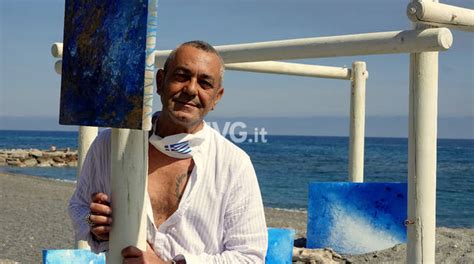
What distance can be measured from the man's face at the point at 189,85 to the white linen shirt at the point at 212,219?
0.17 meters

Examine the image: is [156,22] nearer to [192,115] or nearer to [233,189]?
[192,115]

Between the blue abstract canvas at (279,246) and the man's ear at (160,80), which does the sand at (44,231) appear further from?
the man's ear at (160,80)

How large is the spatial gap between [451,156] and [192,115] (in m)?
71.3

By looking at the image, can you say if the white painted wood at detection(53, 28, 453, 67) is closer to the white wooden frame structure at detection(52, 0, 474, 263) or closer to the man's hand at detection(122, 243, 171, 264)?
the white wooden frame structure at detection(52, 0, 474, 263)

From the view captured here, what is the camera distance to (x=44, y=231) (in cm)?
1287

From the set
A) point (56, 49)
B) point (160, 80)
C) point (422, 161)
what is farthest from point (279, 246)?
point (160, 80)

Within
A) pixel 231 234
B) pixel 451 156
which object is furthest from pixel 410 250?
pixel 451 156

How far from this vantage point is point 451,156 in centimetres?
7106

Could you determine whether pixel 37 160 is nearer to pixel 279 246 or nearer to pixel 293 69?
pixel 293 69

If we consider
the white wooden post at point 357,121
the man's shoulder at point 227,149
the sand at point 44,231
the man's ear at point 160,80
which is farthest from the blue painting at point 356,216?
the man's ear at point 160,80

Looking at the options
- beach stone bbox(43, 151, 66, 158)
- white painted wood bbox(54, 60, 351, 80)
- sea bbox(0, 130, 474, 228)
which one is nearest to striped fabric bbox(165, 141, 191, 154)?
white painted wood bbox(54, 60, 351, 80)

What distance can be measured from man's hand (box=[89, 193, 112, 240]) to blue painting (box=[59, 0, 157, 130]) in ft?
0.76

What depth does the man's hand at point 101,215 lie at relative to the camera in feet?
7.70

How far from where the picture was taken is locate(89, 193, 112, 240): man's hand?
2348mm
